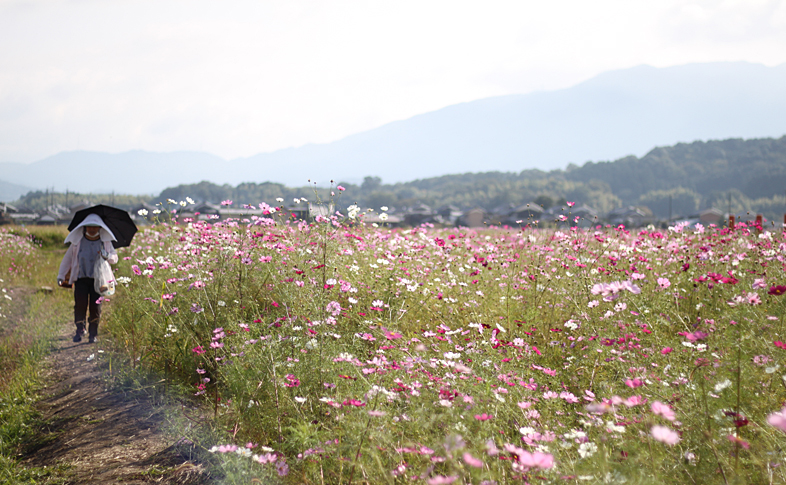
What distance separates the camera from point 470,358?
3252 millimetres

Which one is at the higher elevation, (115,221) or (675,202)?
(675,202)

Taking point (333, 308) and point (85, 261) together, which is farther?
point (85, 261)

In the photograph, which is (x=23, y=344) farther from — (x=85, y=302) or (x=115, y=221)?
(x=115, y=221)

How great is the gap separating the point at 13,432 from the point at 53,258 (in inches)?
464

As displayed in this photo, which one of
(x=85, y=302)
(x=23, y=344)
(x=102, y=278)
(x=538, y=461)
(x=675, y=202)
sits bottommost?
(x=23, y=344)

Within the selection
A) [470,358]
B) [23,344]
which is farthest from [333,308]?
[23,344]

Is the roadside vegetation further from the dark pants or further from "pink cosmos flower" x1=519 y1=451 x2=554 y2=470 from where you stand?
"pink cosmos flower" x1=519 y1=451 x2=554 y2=470

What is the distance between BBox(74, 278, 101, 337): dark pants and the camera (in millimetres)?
6133

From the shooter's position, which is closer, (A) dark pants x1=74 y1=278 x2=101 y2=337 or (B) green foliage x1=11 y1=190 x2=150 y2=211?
(A) dark pants x1=74 y1=278 x2=101 y2=337

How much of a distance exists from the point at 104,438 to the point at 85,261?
3.59 meters

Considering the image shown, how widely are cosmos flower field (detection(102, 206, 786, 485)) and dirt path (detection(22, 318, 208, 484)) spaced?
0.29 m

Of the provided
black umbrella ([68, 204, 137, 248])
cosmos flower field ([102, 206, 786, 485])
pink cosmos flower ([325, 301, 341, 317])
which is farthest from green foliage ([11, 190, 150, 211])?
pink cosmos flower ([325, 301, 341, 317])

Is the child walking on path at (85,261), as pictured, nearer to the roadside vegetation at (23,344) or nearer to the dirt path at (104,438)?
the roadside vegetation at (23,344)

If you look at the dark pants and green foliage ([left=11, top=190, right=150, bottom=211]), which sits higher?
green foliage ([left=11, top=190, right=150, bottom=211])
